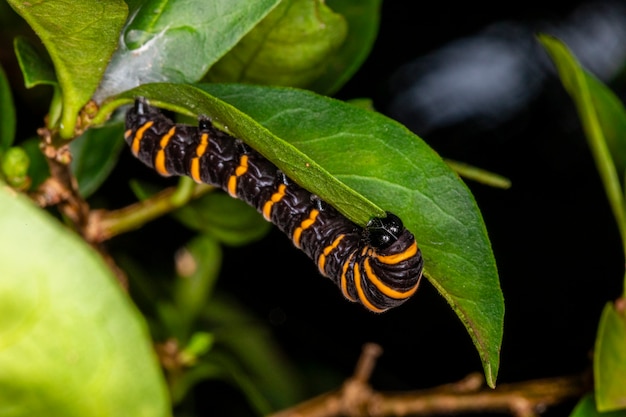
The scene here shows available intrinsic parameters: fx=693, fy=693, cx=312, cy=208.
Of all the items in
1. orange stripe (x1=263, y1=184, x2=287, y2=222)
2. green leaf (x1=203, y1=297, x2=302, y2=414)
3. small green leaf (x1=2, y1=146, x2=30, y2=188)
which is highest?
small green leaf (x1=2, y1=146, x2=30, y2=188)

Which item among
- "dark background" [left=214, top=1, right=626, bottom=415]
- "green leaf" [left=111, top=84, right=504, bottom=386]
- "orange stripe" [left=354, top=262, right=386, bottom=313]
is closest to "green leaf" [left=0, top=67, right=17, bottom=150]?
"green leaf" [left=111, top=84, right=504, bottom=386]

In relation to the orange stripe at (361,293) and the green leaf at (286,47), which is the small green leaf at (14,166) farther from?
the orange stripe at (361,293)

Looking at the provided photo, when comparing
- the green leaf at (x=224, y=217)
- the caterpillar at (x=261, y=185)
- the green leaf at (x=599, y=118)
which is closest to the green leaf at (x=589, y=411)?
the green leaf at (x=599, y=118)

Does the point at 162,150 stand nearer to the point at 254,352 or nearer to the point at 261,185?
the point at 261,185

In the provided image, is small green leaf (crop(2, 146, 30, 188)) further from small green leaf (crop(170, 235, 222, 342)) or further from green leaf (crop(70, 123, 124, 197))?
small green leaf (crop(170, 235, 222, 342))

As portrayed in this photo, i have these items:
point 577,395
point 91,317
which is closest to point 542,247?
point 577,395

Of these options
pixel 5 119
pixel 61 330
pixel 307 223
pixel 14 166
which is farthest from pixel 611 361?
pixel 5 119
